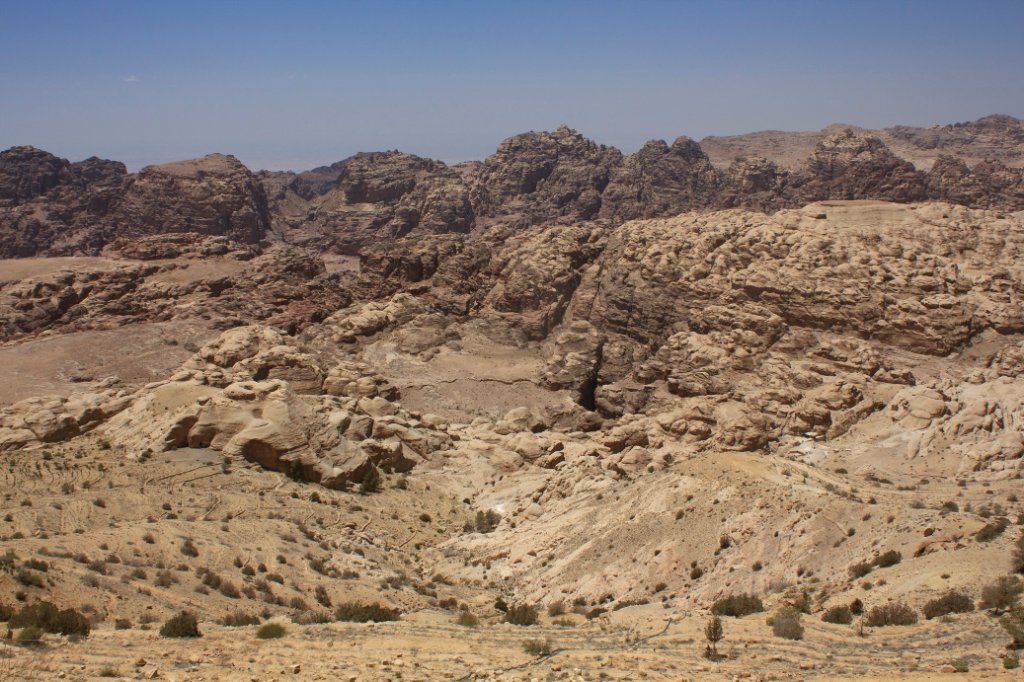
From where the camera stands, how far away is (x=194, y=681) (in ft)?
33.4

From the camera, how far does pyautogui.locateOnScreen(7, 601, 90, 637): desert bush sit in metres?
11.4

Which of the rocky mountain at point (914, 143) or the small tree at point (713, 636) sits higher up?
the rocky mountain at point (914, 143)

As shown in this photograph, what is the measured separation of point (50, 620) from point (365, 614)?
500 cm

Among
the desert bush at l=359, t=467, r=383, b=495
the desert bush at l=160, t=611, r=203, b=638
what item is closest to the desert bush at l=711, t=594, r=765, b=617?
the desert bush at l=160, t=611, r=203, b=638

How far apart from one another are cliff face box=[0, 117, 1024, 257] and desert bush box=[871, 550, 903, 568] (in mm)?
60472

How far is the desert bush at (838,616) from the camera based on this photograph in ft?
42.0

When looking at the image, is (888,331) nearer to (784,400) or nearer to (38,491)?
(784,400)

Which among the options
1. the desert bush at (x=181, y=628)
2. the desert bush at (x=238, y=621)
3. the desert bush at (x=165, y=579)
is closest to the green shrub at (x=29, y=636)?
the desert bush at (x=181, y=628)

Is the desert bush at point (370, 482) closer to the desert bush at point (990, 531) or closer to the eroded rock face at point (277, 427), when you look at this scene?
the eroded rock face at point (277, 427)

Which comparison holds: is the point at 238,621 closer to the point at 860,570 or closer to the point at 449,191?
the point at 860,570

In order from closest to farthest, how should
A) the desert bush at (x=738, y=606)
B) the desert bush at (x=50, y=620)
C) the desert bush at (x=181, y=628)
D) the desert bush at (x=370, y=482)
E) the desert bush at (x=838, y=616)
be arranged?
the desert bush at (x=50, y=620) → the desert bush at (x=181, y=628) → the desert bush at (x=838, y=616) → the desert bush at (x=738, y=606) → the desert bush at (x=370, y=482)

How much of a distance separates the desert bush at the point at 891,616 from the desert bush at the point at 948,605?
0.20 m

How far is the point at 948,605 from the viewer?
12266mm

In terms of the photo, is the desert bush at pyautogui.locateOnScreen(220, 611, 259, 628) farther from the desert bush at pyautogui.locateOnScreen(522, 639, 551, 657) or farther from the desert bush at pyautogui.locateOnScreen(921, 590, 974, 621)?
the desert bush at pyautogui.locateOnScreen(921, 590, 974, 621)
